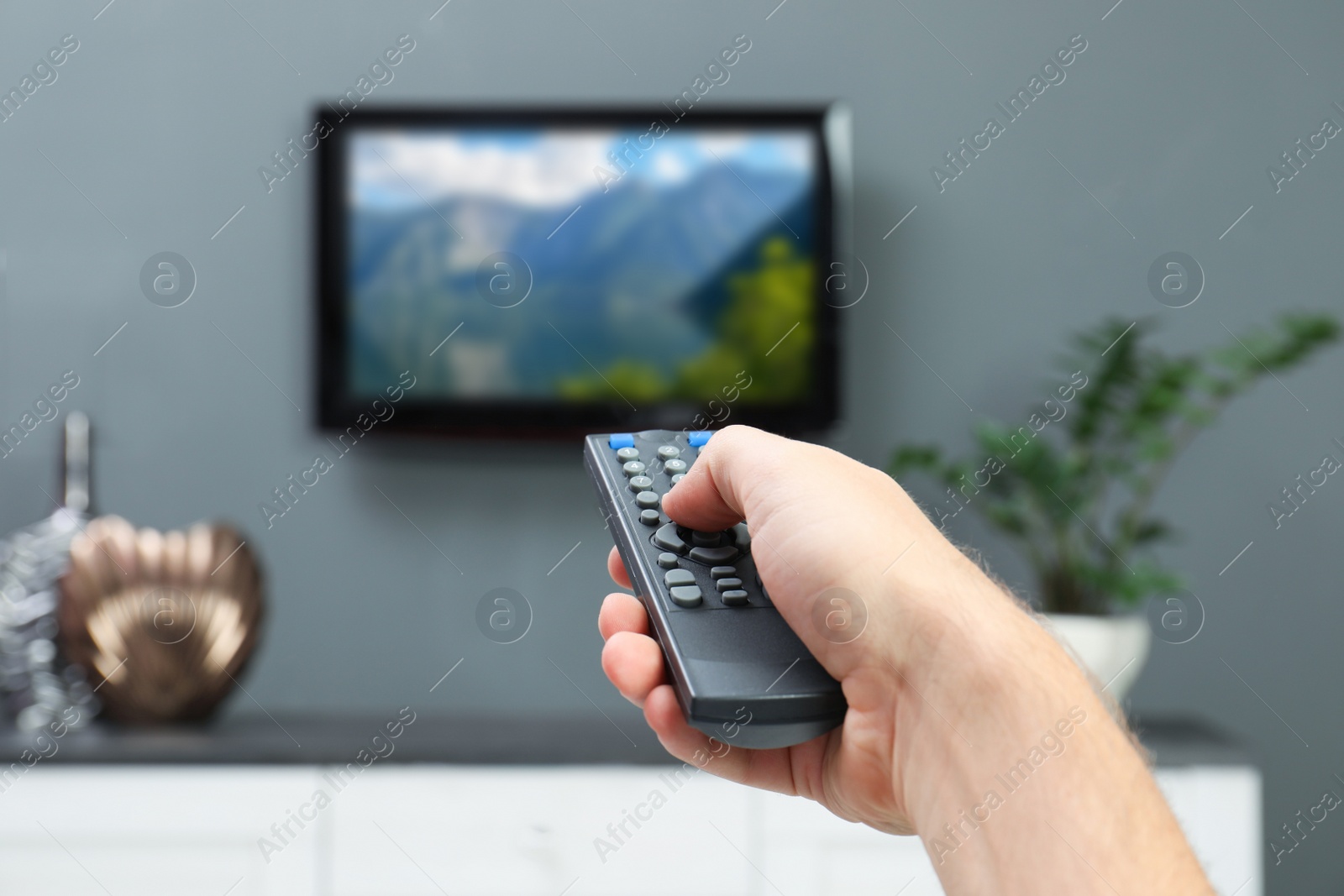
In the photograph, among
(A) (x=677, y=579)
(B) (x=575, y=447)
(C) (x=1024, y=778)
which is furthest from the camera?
(B) (x=575, y=447)

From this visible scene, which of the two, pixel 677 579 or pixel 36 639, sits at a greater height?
pixel 677 579

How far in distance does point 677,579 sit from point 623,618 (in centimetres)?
5

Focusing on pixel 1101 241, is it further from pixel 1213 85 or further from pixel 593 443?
pixel 593 443

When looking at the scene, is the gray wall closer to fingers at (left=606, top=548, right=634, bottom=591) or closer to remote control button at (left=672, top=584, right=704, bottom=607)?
fingers at (left=606, top=548, right=634, bottom=591)

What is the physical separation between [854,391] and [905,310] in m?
0.14

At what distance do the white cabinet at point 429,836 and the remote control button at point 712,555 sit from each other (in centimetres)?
61

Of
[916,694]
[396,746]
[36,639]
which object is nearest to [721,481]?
[916,694]

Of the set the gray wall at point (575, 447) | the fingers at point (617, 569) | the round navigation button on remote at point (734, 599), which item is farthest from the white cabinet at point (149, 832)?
the round navigation button on remote at point (734, 599)

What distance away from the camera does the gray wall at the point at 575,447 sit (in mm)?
1434

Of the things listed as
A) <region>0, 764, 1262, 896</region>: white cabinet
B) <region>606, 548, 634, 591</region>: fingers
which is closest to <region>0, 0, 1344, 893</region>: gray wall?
<region>0, 764, 1262, 896</region>: white cabinet

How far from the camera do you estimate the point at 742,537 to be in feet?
1.89

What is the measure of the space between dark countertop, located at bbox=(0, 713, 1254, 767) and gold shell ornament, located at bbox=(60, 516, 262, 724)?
0.14ft

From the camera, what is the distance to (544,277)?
138 cm

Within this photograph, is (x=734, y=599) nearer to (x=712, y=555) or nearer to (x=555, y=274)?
(x=712, y=555)
